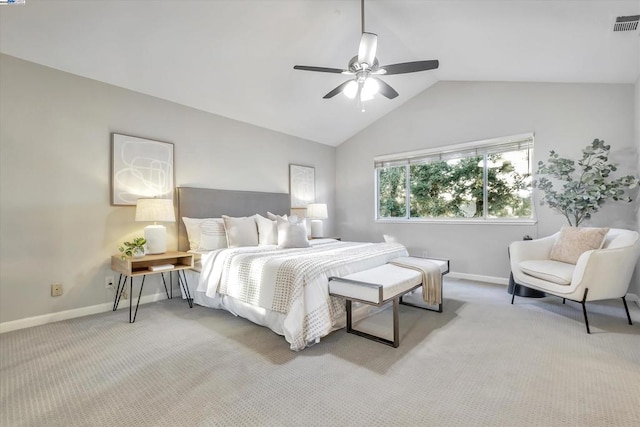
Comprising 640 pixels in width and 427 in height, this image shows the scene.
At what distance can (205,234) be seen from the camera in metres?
3.71

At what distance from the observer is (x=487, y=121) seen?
4.46m

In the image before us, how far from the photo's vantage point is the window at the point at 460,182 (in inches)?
170

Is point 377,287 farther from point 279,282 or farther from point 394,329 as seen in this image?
point 279,282

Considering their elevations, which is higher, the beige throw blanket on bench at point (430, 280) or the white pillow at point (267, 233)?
the white pillow at point (267, 233)

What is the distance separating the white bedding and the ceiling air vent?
2.90 m

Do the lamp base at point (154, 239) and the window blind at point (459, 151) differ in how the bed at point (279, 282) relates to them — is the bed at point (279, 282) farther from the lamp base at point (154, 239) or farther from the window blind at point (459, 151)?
the window blind at point (459, 151)

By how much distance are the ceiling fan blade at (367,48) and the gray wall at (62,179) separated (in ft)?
8.59

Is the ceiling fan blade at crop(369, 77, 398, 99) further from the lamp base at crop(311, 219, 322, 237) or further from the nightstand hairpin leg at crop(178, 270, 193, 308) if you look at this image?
the nightstand hairpin leg at crop(178, 270, 193, 308)

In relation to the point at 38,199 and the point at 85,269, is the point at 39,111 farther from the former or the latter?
the point at 85,269

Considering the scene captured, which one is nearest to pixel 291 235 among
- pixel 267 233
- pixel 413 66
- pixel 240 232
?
pixel 267 233

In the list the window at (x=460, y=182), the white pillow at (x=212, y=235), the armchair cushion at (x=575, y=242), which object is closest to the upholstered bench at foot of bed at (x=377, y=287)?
the armchair cushion at (x=575, y=242)

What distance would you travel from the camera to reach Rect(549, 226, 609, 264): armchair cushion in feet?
10.1

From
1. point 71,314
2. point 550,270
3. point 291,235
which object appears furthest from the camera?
point 291,235

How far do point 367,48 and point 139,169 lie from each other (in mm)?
2956
